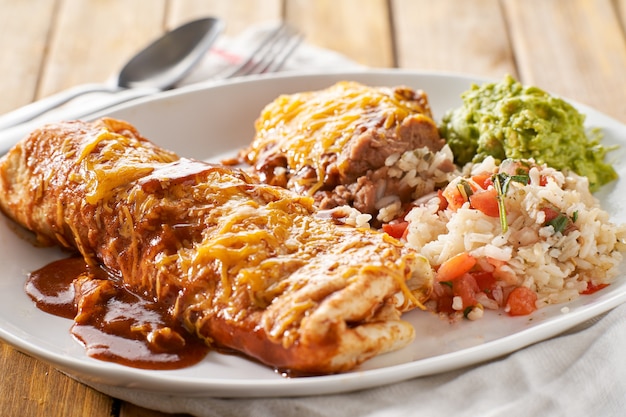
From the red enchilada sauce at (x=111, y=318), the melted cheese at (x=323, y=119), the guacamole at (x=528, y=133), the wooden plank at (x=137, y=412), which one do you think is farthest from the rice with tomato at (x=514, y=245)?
the wooden plank at (x=137, y=412)

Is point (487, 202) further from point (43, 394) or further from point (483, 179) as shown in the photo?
point (43, 394)

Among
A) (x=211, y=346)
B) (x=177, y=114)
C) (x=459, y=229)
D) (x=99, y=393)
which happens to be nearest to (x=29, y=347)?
(x=99, y=393)

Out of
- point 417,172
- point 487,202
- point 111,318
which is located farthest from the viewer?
point 417,172

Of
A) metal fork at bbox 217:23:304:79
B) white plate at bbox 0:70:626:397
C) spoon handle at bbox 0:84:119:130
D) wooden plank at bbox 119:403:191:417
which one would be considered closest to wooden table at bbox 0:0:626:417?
metal fork at bbox 217:23:304:79

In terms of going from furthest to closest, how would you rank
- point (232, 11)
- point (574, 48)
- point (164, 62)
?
point (232, 11) → point (574, 48) → point (164, 62)

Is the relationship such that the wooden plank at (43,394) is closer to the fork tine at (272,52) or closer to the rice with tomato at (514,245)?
the rice with tomato at (514,245)

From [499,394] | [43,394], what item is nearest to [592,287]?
[499,394]
